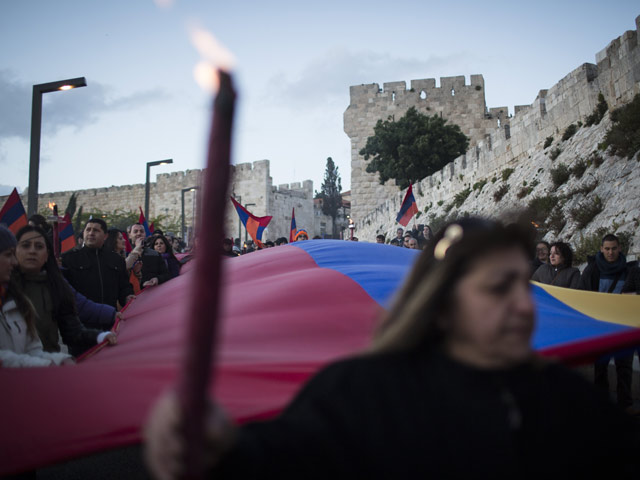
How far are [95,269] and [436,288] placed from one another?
447 centimetres

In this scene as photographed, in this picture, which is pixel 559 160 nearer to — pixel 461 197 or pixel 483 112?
pixel 461 197

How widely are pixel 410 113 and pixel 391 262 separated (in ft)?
96.4

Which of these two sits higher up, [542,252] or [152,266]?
[542,252]

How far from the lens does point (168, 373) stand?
2162mm

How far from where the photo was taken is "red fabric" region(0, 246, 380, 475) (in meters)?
1.77

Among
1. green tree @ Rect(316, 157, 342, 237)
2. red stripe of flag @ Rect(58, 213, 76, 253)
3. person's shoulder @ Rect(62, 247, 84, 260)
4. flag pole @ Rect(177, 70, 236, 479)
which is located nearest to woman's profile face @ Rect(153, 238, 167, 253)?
person's shoulder @ Rect(62, 247, 84, 260)

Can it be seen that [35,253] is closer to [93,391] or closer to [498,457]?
[93,391]

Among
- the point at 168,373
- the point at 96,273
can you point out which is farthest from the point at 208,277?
the point at 96,273

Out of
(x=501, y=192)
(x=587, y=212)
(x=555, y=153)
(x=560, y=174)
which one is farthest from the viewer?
(x=501, y=192)

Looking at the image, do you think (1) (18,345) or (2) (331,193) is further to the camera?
(2) (331,193)

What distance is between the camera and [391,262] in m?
4.95

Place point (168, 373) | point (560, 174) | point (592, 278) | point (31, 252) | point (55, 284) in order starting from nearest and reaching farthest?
point (168, 373) → point (31, 252) → point (55, 284) → point (592, 278) → point (560, 174)

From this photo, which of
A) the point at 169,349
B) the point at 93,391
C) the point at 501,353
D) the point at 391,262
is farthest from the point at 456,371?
the point at 391,262

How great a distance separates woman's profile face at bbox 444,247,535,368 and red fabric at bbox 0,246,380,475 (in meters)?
0.36
